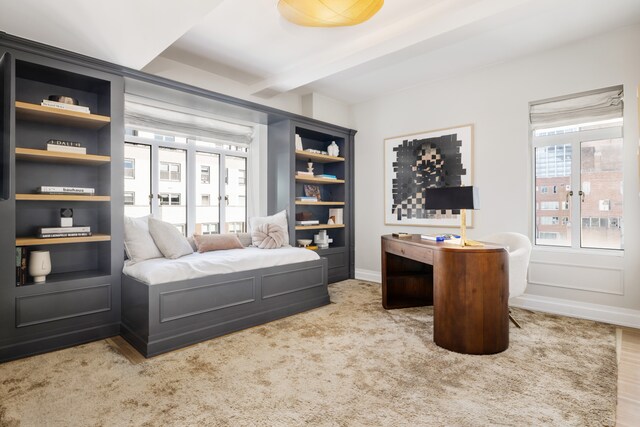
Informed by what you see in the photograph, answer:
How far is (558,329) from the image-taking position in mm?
3139

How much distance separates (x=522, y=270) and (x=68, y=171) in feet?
13.7

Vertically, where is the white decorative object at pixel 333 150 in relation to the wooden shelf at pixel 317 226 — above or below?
above

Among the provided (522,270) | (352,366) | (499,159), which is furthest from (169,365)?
(499,159)

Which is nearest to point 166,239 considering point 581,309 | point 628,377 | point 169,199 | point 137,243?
point 137,243

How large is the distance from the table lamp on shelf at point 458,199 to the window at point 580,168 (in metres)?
1.61

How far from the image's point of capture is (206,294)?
115 inches

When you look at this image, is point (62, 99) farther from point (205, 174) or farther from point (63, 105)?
point (205, 174)

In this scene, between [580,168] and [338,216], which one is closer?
[580,168]

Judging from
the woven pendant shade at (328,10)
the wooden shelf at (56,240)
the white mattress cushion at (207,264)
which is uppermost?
the woven pendant shade at (328,10)

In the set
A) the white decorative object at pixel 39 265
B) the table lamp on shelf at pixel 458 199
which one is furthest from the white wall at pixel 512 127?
the white decorative object at pixel 39 265

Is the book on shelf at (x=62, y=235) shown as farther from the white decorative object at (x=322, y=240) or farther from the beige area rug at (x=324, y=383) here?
the white decorative object at (x=322, y=240)

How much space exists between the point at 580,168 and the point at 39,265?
5.23 m

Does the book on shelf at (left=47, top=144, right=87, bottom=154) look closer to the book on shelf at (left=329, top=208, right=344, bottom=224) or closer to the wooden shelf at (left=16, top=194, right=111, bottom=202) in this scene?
the wooden shelf at (left=16, top=194, right=111, bottom=202)

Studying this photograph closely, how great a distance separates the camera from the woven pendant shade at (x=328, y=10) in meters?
2.32
